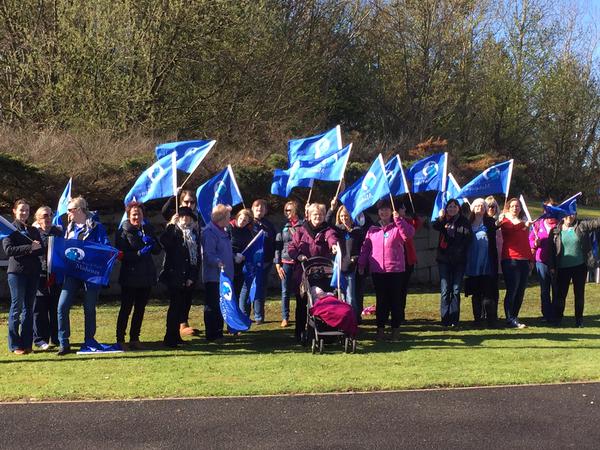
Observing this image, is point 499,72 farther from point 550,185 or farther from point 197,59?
point 197,59

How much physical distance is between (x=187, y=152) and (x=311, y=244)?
2.53m

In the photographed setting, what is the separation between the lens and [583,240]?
1109 centimetres

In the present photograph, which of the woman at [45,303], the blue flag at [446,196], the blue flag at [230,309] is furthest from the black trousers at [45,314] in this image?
the blue flag at [446,196]

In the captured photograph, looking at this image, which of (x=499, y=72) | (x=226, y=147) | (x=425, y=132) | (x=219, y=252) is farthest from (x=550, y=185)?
(x=219, y=252)

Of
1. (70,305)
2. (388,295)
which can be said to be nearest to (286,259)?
(388,295)

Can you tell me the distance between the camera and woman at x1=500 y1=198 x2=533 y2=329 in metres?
10.9

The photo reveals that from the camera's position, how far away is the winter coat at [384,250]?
987cm

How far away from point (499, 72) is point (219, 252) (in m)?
24.2

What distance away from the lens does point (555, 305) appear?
442 inches

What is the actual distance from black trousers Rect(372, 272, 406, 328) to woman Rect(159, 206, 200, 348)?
231 centimetres

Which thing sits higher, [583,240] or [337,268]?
[583,240]

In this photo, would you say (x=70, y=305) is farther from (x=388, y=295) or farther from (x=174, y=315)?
(x=388, y=295)

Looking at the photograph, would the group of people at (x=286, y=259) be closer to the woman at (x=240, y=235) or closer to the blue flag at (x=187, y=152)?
the woman at (x=240, y=235)

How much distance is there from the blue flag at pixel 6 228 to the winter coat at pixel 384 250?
413cm
